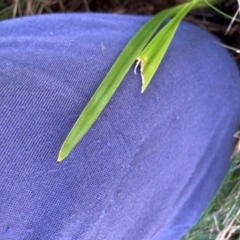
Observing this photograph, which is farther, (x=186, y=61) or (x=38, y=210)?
(x=186, y=61)

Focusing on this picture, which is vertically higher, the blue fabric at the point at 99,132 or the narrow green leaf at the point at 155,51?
the narrow green leaf at the point at 155,51

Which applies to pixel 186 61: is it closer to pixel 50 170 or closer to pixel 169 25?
pixel 169 25

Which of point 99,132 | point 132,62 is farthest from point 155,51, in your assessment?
point 99,132

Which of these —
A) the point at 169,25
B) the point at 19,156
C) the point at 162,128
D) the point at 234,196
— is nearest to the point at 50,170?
the point at 19,156

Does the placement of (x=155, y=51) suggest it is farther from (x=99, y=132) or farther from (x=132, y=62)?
(x=99, y=132)

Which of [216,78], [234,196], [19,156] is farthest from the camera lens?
[234,196]

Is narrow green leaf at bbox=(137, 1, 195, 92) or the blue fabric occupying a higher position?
narrow green leaf at bbox=(137, 1, 195, 92)
